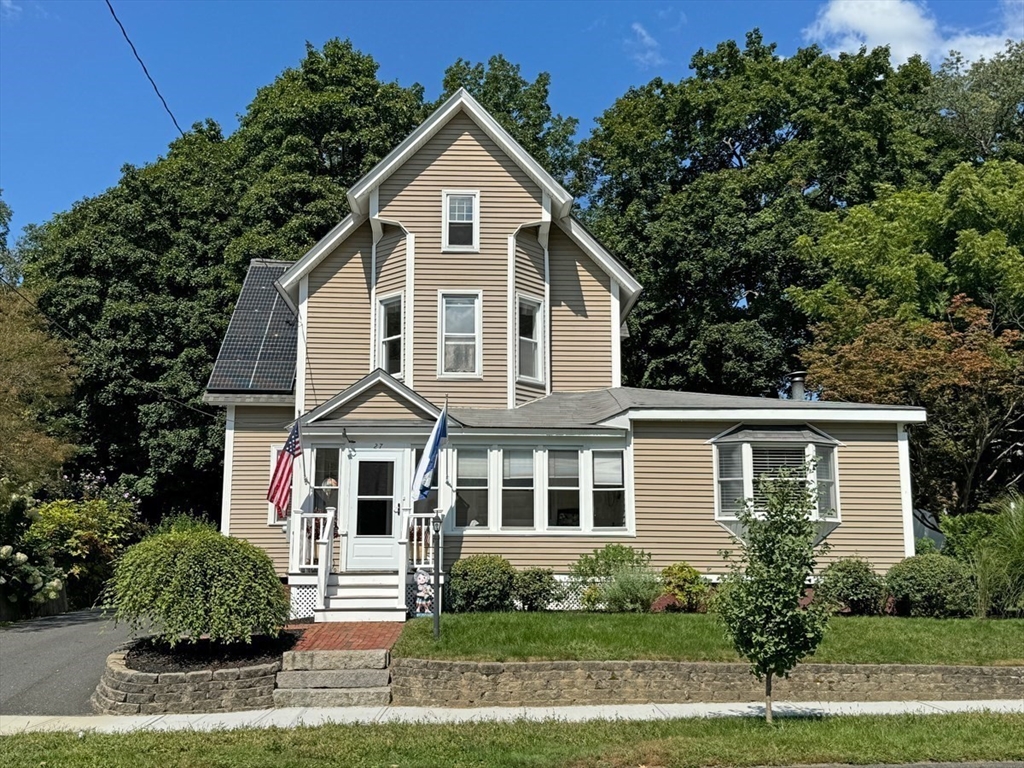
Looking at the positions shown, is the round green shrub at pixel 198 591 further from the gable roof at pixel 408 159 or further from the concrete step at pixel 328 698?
the gable roof at pixel 408 159

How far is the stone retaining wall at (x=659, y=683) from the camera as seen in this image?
10.6 m

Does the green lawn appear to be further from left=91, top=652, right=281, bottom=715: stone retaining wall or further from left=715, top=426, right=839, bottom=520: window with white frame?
left=715, top=426, right=839, bottom=520: window with white frame

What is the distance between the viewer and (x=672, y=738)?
855 centimetres

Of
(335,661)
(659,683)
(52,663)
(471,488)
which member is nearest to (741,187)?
(471,488)

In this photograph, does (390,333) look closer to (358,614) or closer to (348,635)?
(358,614)

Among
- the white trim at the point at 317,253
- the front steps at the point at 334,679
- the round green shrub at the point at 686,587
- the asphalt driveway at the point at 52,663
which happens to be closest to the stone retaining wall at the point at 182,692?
the front steps at the point at 334,679

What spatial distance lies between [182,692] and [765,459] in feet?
36.1

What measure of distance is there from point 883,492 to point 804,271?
15279 millimetres

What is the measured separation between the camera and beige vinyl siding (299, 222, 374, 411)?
19484mm

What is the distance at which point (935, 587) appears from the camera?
14.5 m

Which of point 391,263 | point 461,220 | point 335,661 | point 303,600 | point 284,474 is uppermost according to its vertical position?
point 461,220

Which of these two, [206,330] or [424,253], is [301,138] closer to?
[206,330]

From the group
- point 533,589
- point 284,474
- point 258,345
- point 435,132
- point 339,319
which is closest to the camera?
point 533,589

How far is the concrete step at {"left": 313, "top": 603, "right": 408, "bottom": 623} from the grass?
4747mm
